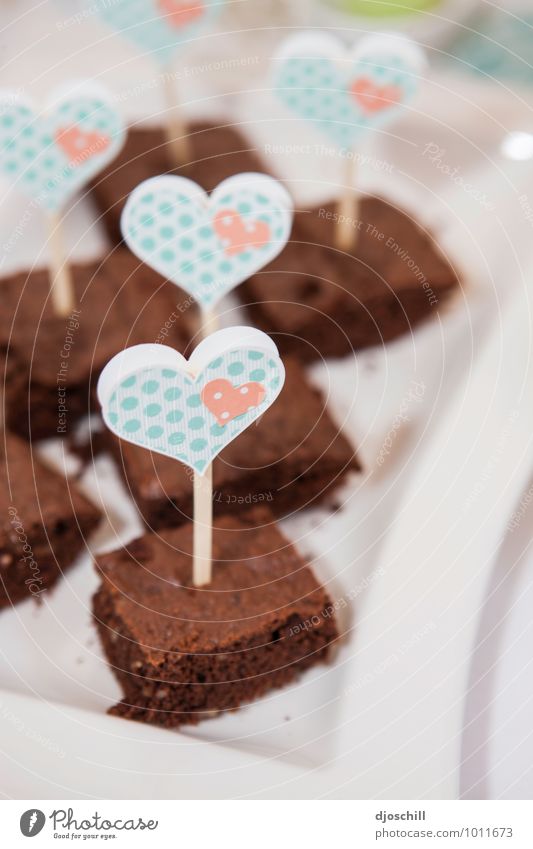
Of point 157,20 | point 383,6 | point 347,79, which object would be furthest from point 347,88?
point 383,6

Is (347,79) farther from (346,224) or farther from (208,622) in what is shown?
(208,622)

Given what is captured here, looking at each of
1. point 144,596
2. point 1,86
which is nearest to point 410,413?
point 144,596

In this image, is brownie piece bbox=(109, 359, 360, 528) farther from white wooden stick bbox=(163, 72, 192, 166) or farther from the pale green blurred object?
Result: the pale green blurred object

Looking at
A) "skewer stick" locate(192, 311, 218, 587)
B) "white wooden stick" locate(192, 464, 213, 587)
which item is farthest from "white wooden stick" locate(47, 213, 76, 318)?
"white wooden stick" locate(192, 464, 213, 587)

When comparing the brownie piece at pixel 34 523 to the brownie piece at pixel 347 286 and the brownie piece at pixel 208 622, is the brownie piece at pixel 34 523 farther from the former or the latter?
the brownie piece at pixel 347 286
